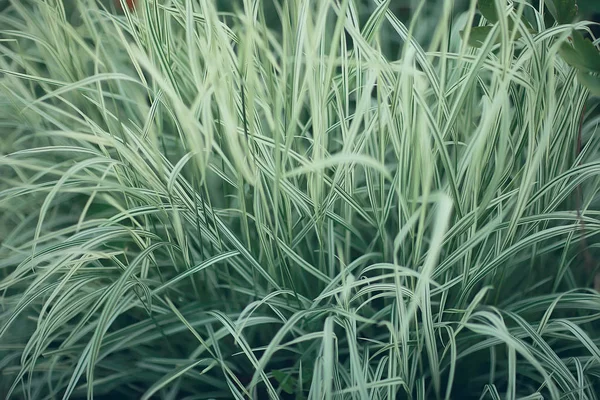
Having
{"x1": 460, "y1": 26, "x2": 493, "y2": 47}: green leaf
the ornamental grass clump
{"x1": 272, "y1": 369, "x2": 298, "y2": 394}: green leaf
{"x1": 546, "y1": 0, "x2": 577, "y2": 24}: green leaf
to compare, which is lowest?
{"x1": 272, "y1": 369, "x2": 298, "y2": 394}: green leaf

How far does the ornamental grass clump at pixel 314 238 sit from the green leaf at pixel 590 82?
5 centimetres

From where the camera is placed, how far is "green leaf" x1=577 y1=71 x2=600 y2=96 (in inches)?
32.7

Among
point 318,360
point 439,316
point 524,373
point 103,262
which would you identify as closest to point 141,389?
point 103,262

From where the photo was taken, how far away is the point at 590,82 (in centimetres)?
84

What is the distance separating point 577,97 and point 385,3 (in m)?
0.36

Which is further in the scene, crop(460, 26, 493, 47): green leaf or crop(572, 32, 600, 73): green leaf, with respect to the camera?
crop(460, 26, 493, 47): green leaf

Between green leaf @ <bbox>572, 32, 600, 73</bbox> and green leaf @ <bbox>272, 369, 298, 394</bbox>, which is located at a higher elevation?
green leaf @ <bbox>572, 32, 600, 73</bbox>

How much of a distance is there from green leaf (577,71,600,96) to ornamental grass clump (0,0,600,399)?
5 cm

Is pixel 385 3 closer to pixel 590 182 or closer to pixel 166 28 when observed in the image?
pixel 166 28

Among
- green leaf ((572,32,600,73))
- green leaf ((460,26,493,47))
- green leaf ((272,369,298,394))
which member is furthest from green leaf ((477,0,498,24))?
green leaf ((272,369,298,394))

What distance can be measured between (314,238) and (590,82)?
0.52 meters

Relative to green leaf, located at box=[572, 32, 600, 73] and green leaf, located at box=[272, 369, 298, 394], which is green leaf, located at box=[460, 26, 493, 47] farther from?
green leaf, located at box=[272, 369, 298, 394]

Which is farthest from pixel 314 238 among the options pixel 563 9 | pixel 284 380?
pixel 563 9

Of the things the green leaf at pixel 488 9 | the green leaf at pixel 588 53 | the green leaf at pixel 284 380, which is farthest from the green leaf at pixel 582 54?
the green leaf at pixel 284 380
